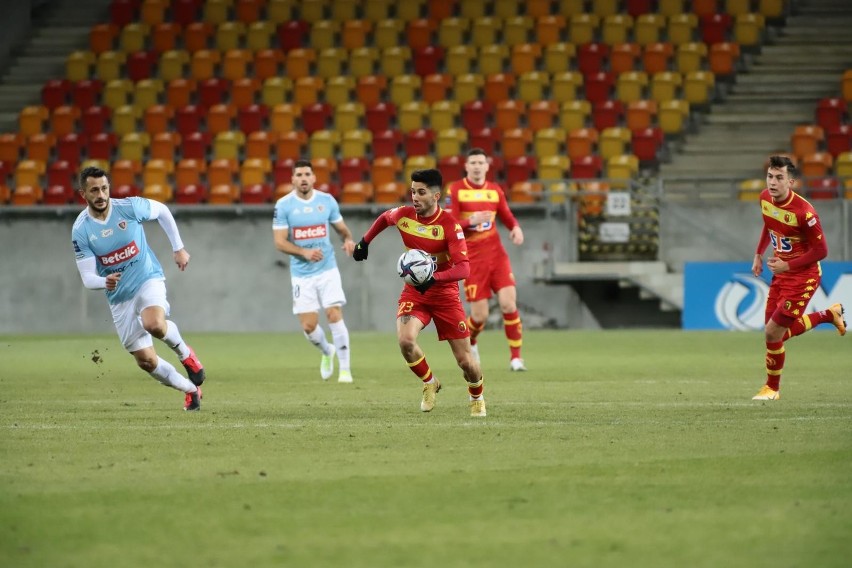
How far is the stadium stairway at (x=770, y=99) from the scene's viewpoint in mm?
27453

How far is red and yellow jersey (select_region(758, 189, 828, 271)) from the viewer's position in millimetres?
11977

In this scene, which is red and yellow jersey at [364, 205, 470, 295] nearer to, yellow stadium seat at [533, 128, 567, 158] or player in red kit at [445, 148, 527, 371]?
player in red kit at [445, 148, 527, 371]

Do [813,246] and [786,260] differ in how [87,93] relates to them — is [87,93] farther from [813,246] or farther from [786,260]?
[813,246]

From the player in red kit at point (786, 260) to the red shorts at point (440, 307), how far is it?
2.84m

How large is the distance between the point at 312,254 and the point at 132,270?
147 inches

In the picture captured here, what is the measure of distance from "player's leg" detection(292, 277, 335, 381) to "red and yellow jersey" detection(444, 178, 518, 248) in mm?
1771

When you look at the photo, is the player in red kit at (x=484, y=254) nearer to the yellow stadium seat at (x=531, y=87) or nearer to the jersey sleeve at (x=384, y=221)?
the jersey sleeve at (x=384, y=221)

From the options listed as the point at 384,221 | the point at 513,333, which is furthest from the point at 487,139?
the point at 384,221

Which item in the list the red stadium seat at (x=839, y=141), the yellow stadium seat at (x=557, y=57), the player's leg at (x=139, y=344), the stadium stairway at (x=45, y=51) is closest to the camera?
the player's leg at (x=139, y=344)

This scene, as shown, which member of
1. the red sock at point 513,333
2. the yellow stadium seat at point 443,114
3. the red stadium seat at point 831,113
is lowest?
the red sock at point 513,333

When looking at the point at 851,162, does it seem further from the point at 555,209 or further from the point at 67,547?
the point at 67,547

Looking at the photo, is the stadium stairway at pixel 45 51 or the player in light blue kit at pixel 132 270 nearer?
the player in light blue kit at pixel 132 270

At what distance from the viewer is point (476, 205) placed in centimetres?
1595

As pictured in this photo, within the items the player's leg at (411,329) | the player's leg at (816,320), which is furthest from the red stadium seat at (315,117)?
the player's leg at (411,329)
